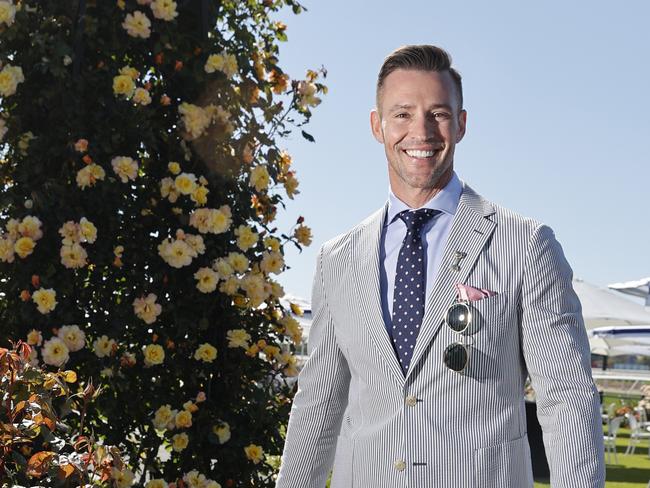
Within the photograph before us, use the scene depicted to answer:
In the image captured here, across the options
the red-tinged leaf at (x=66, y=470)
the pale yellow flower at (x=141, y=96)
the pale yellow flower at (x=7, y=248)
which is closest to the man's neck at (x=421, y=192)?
the red-tinged leaf at (x=66, y=470)

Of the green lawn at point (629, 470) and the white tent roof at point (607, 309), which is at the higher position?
the white tent roof at point (607, 309)

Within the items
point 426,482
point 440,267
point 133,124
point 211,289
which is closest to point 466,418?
point 426,482

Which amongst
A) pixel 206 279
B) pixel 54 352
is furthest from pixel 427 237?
pixel 54 352

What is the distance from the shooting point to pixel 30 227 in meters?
4.10

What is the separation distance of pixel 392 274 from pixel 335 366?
273 mm

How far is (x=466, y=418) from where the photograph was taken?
220 cm

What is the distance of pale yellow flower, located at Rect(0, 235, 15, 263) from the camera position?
413cm

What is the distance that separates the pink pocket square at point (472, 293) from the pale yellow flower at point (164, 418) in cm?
215

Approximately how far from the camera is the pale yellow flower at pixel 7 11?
4141mm

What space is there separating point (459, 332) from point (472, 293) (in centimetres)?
9

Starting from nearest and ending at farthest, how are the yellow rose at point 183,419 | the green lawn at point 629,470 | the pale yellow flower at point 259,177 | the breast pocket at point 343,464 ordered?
the breast pocket at point 343,464 < the yellow rose at point 183,419 < the pale yellow flower at point 259,177 < the green lawn at point 629,470

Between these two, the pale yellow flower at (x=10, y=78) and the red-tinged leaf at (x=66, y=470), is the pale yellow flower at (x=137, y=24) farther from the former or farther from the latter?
the red-tinged leaf at (x=66, y=470)

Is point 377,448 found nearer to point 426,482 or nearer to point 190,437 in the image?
point 426,482

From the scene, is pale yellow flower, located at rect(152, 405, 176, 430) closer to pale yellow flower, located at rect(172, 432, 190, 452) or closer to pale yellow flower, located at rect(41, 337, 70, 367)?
pale yellow flower, located at rect(172, 432, 190, 452)
